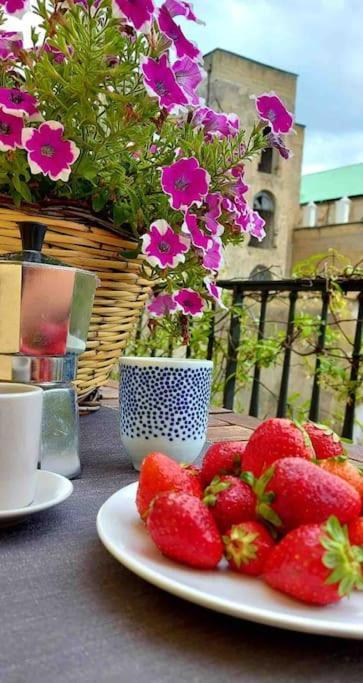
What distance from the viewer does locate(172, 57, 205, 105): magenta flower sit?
0.61m

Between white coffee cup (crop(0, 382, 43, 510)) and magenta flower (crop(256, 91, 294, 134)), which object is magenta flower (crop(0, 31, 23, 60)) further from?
white coffee cup (crop(0, 382, 43, 510))

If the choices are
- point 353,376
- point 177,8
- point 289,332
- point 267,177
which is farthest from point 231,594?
point 267,177

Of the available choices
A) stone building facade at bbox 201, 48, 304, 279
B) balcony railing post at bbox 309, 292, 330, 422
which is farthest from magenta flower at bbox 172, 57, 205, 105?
stone building facade at bbox 201, 48, 304, 279

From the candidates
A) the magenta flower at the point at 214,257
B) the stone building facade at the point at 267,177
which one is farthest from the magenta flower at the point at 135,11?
the stone building facade at the point at 267,177

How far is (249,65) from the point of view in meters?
12.3

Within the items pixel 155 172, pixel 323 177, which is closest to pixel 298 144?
pixel 323 177

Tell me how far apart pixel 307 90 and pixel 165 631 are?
47.6 ft

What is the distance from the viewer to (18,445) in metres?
0.42

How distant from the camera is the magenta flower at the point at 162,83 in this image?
0.56 metres

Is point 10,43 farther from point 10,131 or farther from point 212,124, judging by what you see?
point 212,124

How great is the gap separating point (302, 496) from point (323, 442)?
0.12 meters

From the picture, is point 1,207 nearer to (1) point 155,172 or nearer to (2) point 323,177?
(1) point 155,172

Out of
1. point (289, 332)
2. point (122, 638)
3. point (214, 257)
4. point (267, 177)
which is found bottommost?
point (122, 638)

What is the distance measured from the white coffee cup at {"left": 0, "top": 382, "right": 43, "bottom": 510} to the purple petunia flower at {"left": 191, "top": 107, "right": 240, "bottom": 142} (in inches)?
17.1
